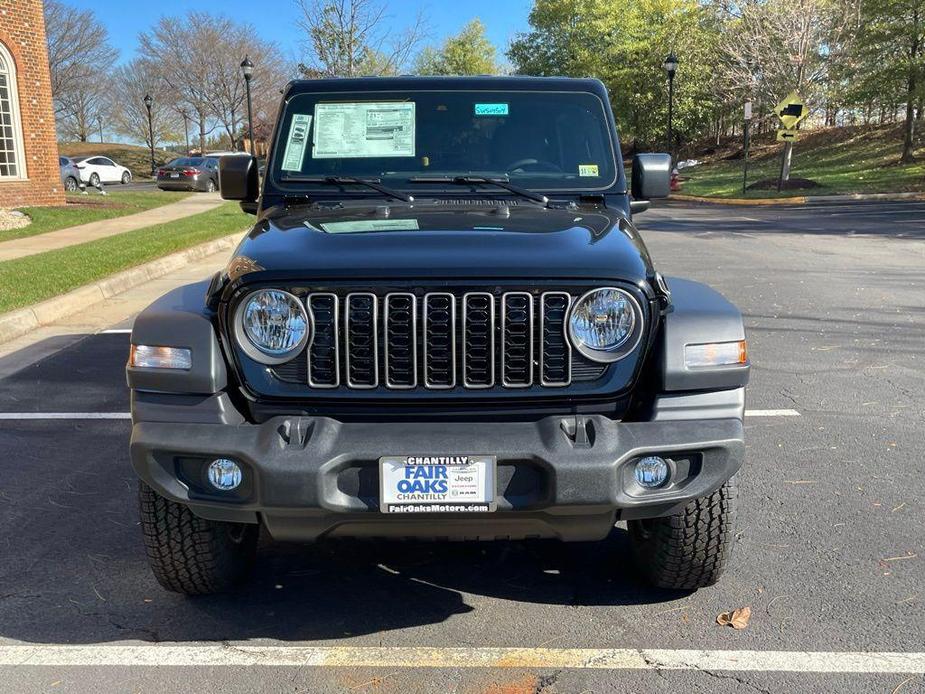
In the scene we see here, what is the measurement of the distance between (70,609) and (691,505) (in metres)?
2.29

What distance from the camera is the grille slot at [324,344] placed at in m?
2.91

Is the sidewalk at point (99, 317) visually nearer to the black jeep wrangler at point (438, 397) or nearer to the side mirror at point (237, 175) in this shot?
the side mirror at point (237, 175)

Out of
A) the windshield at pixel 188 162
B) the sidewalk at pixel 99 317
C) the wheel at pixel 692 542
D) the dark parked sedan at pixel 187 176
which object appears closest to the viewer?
the wheel at pixel 692 542

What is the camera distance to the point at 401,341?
294 centimetres

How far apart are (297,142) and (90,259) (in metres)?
8.91

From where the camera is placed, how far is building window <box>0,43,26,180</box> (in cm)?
1873

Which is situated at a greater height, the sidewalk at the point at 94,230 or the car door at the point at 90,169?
the car door at the point at 90,169

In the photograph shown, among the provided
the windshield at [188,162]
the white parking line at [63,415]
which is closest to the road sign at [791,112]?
the windshield at [188,162]

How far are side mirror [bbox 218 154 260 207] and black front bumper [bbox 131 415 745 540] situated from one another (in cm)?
194

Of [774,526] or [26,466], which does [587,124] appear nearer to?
[774,526]

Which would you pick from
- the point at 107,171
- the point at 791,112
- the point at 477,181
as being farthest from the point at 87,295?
the point at 107,171

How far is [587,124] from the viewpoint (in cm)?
434

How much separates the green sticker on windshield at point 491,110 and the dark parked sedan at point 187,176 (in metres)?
32.0

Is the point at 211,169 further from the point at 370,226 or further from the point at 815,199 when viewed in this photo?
the point at 370,226
